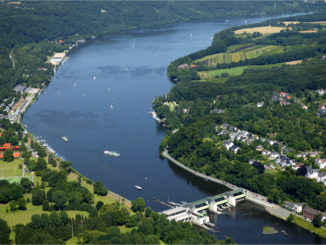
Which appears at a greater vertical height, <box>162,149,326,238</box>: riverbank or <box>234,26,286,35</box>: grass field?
<box>234,26,286,35</box>: grass field

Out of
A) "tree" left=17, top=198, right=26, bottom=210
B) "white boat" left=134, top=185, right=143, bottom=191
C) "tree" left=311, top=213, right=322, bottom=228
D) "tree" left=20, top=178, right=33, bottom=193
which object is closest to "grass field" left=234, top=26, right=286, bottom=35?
"white boat" left=134, top=185, right=143, bottom=191

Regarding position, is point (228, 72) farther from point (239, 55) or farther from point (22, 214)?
point (22, 214)

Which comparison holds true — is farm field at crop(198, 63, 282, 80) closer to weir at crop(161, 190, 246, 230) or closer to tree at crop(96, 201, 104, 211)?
weir at crop(161, 190, 246, 230)

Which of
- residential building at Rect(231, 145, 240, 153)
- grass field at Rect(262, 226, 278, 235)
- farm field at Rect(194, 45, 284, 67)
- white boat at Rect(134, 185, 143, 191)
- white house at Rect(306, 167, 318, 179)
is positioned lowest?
grass field at Rect(262, 226, 278, 235)

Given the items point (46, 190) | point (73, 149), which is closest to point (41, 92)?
point (73, 149)

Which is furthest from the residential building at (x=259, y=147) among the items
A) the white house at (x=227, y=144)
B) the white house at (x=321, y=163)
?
the white house at (x=321, y=163)

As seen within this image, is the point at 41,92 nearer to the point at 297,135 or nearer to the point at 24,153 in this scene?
the point at 24,153
